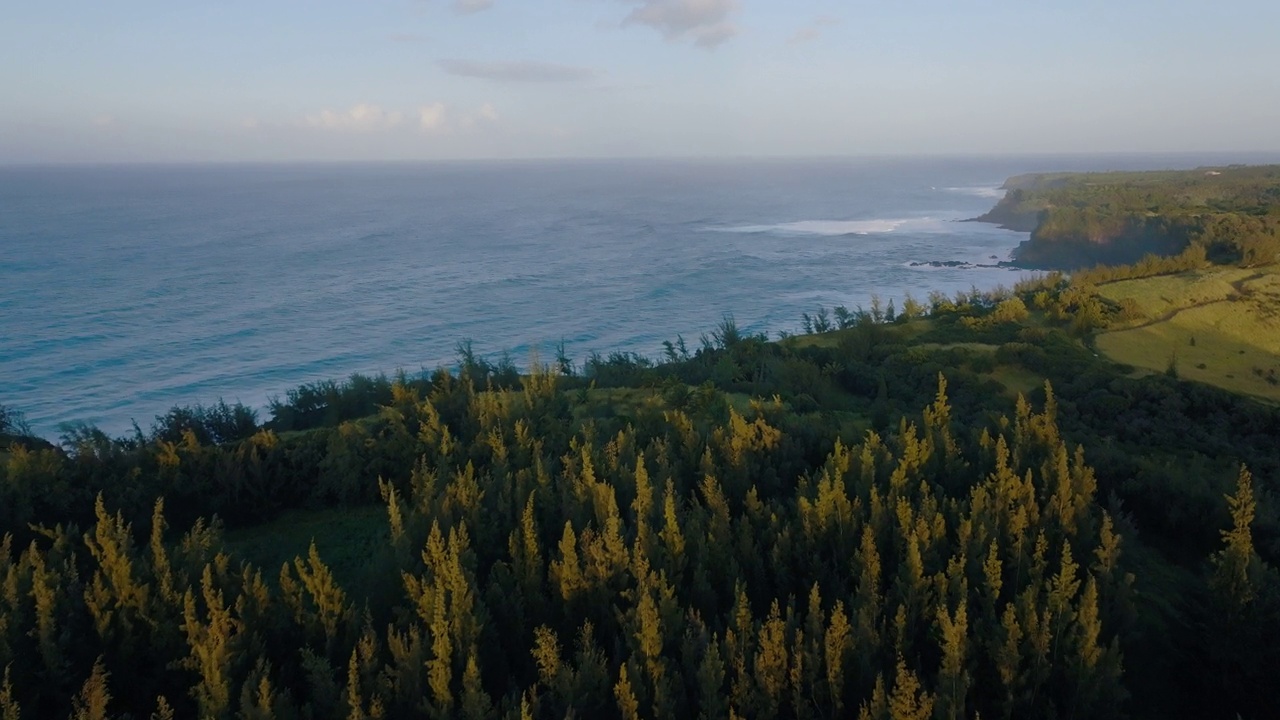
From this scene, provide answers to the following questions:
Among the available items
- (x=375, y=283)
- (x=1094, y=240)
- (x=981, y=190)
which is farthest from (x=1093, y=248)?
(x=981, y=190)

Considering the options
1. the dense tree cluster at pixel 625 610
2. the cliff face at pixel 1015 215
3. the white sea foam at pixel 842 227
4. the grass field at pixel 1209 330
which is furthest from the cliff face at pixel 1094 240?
the dense tree cluster at pixel 625 610

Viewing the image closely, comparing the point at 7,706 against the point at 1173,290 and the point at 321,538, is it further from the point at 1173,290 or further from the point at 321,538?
the point at 1173,290

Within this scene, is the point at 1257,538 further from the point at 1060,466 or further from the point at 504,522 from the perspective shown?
the point at 504,522

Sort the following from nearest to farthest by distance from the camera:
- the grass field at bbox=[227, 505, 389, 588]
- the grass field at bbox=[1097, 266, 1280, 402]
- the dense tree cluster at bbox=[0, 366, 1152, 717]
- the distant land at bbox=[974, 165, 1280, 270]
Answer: the dense tree cluster at bbox=[0, 366, 1152, 717]
the grass field at bbox=[227, 505, 389, 588]
the grass field at bbox=[1097, 266, 1280, 402]
the distant land at bbox=[974, 165, 1280, 270]

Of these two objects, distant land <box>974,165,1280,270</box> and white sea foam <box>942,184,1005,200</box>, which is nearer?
distant land <box>974,165,1280,270</box>

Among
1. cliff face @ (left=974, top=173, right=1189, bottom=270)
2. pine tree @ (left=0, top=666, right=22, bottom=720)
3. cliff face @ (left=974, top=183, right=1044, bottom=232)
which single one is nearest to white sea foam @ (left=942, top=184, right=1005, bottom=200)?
cliff face @ (left=974, top=183, right=1044, bottom=232)

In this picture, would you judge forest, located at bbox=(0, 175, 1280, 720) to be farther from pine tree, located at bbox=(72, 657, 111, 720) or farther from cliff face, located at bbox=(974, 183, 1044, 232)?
cliff face, located at bbox=(974, 183, 1044, 232)

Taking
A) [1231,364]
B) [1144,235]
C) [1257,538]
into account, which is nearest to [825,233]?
[1144,235]
